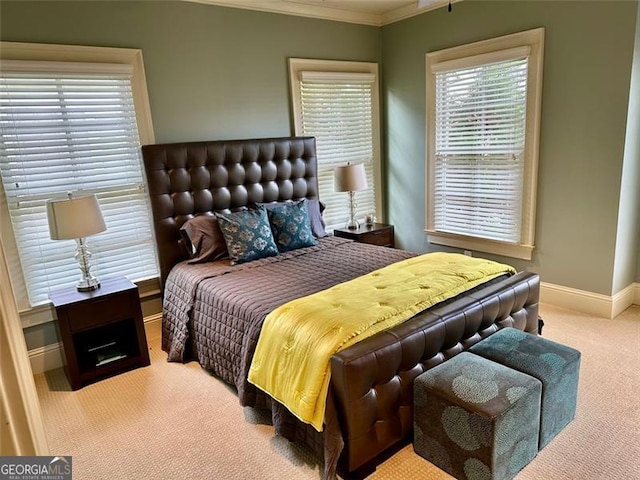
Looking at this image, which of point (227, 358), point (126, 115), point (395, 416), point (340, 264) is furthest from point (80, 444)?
point (126, 115)

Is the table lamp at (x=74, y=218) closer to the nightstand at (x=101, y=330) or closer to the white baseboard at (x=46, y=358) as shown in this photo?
the nightstand at (x=101, y=330)

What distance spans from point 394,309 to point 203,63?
2.73 metres

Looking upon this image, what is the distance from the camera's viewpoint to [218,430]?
2475mm

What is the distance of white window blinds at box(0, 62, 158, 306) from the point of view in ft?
9.81

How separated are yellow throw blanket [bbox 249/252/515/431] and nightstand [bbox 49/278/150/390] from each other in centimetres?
127

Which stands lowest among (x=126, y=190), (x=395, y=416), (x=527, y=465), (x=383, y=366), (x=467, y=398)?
(x=527, y=465)

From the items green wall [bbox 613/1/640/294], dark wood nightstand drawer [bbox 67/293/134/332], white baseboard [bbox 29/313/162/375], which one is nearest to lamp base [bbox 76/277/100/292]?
dark wood nightstand drawer [bbox 67/293/134/332]

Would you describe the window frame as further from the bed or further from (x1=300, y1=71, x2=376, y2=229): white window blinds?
(x1=300, y1=71, x2=376, y2=229): white window blinds

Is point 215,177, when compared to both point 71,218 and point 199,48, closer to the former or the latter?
point 199,48

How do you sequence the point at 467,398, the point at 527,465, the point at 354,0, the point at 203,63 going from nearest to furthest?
the point at 467,398 → the point at 527,465 → the point at 203,63 → the point at 354,0

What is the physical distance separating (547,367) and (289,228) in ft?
7.20

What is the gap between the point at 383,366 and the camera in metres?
1.99

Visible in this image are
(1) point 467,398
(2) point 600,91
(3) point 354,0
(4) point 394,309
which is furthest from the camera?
(3) point 354,0

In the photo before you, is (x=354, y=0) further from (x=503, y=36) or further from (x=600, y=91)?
(x=600, y=91)
